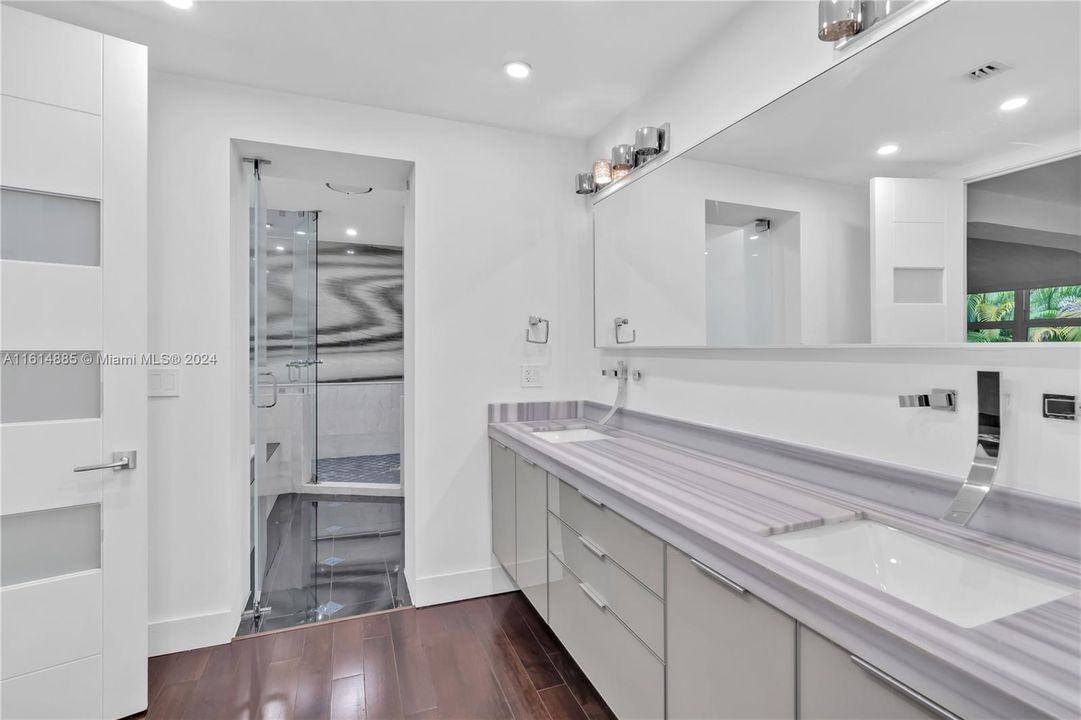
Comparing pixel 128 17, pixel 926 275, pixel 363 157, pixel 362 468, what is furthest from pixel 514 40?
pixel 362 468

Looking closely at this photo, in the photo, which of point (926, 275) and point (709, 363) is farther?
point (709, 363)

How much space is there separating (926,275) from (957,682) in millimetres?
929

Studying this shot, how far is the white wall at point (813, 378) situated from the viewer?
1.06 metres

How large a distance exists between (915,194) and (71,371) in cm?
262

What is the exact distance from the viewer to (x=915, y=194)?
1.24 meters

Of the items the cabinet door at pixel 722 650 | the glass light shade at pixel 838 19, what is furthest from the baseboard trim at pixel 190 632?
the glass light shade at pixel 838 19

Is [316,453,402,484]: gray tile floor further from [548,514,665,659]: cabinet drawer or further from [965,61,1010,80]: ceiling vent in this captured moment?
[965,61,1010,80]: ceiling vent

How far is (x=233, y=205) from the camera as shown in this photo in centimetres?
232

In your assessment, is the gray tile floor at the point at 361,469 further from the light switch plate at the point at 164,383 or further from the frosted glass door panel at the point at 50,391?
the frosted glass door panel at the point at 50,391

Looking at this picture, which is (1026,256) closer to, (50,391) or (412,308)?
(412,308)

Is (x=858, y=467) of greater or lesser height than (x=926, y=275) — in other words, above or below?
below

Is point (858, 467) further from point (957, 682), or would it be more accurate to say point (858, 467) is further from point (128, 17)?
point (128, 17)

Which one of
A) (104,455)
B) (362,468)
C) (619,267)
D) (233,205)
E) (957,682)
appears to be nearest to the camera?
(957,682)

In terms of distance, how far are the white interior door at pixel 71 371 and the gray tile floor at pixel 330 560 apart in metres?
0.69
